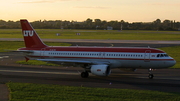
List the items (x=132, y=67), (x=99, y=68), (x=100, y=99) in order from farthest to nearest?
(x=132, y=67), (x=99, y=68), (x=100, y=99)

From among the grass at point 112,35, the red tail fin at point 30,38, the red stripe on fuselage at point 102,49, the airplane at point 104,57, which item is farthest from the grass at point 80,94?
the grass at point 112,35

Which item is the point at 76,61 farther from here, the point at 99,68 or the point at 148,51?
the point at 148,51

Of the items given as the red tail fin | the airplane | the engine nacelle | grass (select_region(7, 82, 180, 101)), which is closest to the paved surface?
the engine nacelle

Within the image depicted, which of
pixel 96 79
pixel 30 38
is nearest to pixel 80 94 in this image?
pixel 96 79

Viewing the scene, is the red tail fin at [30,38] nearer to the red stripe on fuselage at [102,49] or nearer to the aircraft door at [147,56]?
the red stripe on fuselage at [102,49]

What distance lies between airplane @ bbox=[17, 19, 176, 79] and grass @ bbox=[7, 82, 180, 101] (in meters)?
6.53

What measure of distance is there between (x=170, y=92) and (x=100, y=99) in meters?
6.64

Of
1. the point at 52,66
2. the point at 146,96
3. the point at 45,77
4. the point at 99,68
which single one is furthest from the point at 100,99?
the point at 52,66

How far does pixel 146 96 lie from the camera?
21500 millimetres

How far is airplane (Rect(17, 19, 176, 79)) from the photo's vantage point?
30.5 meters

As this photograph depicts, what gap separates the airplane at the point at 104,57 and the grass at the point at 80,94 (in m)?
6.53

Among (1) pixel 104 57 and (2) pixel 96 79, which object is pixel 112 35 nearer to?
(1) pixel 104 57

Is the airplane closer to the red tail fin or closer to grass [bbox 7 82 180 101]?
the red tail fin

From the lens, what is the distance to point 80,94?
72.0 feet
